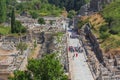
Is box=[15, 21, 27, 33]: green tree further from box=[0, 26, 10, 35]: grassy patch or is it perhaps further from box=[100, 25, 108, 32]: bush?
box=[100, 25, 108, 32]: bush

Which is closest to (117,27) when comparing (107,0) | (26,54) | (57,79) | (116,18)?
(116,18)

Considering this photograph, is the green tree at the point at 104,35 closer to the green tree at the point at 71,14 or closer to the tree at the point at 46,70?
the tree at the point at 46,70

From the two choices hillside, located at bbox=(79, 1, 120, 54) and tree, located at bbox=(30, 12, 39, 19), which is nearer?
hillside, located at bbox=(79, 1, 120, 54)

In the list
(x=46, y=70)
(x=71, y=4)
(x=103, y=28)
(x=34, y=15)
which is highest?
(x=46, y=70)

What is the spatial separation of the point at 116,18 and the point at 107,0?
688 inches

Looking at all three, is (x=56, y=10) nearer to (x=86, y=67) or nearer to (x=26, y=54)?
(x=26, y=54)

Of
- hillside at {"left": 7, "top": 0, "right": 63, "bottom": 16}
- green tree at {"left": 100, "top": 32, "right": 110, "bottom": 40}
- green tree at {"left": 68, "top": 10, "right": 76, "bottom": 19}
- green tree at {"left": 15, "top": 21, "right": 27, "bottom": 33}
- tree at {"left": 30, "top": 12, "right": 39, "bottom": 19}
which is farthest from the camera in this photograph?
hillside at {"left": 7, "top": 0, "right": 63, "bottom": 16}

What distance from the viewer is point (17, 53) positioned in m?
56.0

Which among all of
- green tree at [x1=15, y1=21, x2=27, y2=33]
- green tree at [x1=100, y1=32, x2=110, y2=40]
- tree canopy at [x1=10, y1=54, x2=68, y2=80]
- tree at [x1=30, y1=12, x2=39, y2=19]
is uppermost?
tree canopy at [x1=10, y1=54, x2=68, y2=80]

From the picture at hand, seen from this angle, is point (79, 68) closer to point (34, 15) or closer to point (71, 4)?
point (34, 15)

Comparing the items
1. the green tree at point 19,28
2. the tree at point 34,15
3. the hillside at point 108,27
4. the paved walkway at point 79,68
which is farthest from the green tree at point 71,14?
the paved walkway at point 79,68

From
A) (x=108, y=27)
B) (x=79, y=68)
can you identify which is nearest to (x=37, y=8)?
(x=108, y=27)

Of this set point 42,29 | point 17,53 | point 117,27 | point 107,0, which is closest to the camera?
point 17,53

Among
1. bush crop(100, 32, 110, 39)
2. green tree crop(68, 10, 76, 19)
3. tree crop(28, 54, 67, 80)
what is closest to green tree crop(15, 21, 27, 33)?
bush crop(100, 32, 110, 39)
